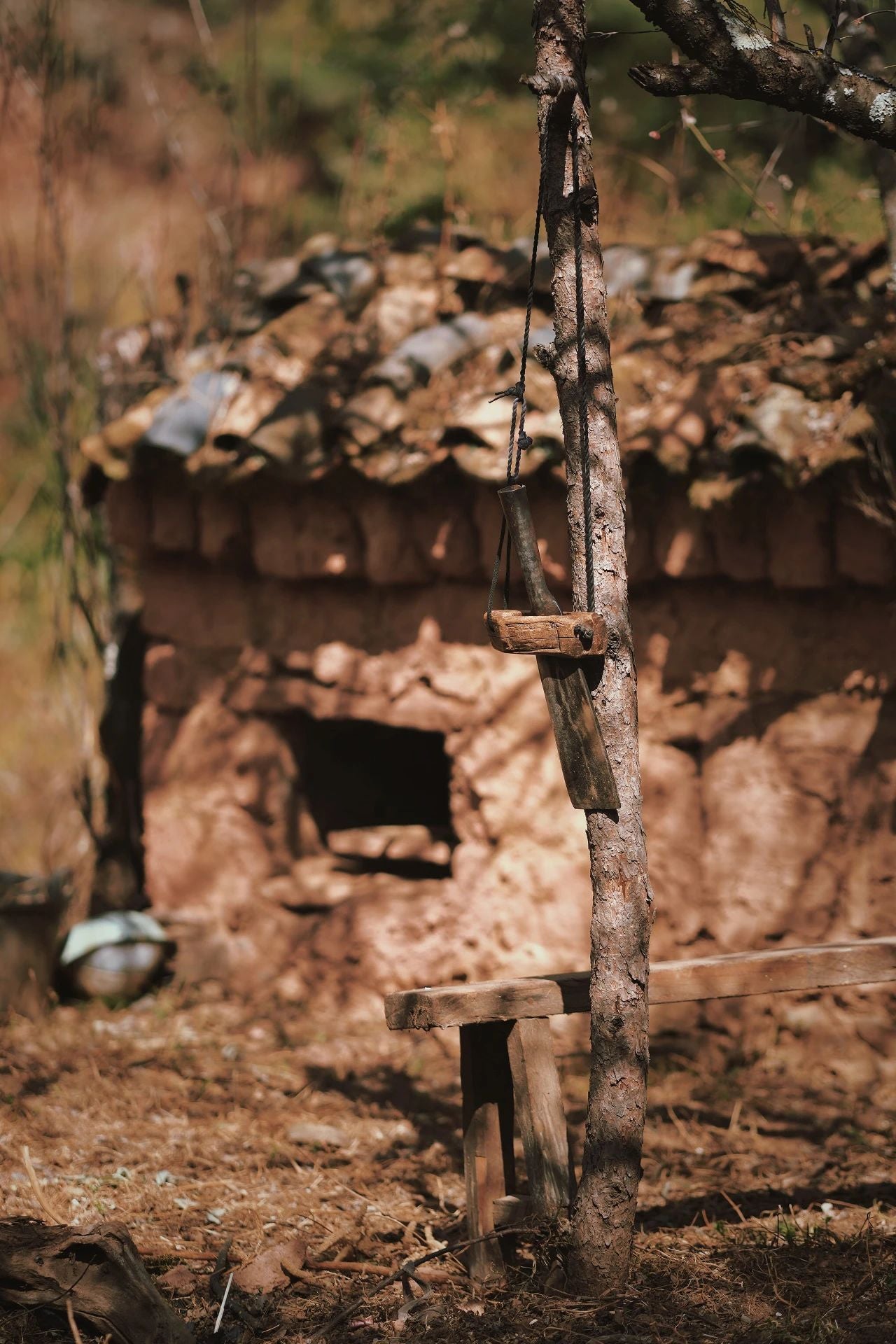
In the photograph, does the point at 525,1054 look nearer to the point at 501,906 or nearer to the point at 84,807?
the point at 501,906

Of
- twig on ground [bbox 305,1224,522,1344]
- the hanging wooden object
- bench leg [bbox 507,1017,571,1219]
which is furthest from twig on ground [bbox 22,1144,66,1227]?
the hanging wooden object

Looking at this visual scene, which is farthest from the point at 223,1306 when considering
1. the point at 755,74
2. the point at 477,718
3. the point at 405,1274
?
the point at 755,74

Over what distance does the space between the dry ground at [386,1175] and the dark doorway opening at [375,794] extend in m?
0.68

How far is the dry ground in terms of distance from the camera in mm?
2502

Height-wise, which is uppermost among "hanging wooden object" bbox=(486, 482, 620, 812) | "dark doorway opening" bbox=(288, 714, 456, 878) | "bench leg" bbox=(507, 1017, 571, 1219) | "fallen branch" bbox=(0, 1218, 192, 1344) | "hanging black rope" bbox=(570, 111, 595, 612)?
"hanging black rope" bbox=(570, 111, 595, 612)

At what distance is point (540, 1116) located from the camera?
267 cm

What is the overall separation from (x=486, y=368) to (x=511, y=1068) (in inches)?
98.2

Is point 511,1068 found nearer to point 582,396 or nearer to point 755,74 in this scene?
point 582,396

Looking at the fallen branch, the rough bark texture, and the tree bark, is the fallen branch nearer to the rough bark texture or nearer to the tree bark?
the tree bark

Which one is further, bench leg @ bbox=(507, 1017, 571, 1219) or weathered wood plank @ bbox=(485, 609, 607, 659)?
bench leg @ bbox=(507, 1017, 571, 1219)

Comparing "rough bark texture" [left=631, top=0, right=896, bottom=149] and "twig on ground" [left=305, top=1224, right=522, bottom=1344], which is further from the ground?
"rough bark texture" [left=631, top=0, right=896, bottom=149]

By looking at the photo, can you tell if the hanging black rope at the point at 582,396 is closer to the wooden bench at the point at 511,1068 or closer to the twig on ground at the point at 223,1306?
the wooden bench at the point at 511,1068

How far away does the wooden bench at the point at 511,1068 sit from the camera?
2617mm

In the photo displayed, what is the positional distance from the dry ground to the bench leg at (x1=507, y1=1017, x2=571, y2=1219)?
0.10 meters
